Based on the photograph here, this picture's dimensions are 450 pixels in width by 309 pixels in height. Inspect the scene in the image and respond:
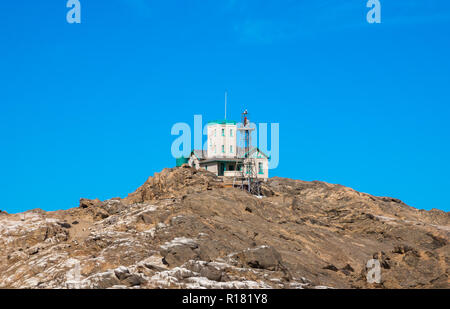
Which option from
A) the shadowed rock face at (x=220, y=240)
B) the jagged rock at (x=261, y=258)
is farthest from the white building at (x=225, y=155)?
the jagged rock at (x=261, y=258)

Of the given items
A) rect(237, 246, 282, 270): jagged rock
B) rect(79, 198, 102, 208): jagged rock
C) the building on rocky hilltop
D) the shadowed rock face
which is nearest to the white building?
the building on rocky hilltop

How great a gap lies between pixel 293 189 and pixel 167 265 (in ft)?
127

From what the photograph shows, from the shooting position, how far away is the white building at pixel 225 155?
318 ft

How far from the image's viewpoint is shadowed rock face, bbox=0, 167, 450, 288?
62.3m

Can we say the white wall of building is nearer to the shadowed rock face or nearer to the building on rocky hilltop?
the building on rocky hilltop

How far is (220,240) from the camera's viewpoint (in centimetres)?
6788

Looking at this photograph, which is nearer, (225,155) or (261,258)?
(261,258)

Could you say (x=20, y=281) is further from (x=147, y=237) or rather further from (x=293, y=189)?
(x=293, y=189)

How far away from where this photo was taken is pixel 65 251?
69.9m

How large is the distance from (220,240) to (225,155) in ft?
104

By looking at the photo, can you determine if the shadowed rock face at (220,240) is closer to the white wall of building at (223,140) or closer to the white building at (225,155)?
the white building at (225,155)

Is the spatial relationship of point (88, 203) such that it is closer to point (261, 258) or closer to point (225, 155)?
point (225, 155)

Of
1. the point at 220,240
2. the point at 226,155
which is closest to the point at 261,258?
the point at 220,240
